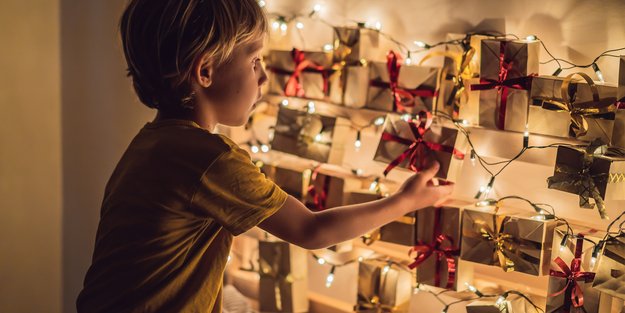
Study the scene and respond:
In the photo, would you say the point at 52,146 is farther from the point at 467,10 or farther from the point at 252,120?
the point at 467,10

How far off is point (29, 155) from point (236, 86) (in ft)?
3.17

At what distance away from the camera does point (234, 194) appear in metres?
1.13

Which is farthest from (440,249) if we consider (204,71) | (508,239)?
(204,71)

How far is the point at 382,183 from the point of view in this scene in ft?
5.13

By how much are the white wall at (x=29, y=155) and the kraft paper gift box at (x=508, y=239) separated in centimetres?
122

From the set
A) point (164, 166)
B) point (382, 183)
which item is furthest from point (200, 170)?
point (382, 183)

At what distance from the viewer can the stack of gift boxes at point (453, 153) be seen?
Result: 119 cm

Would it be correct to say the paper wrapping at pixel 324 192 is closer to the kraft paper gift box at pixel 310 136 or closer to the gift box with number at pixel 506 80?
the kraft paper gift box at pixel 310 136

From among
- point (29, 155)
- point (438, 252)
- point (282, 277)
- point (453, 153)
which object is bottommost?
point (282, 277)

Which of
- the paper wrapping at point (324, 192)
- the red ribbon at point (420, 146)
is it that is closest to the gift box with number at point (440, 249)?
the red ribbon at point (420, 146)

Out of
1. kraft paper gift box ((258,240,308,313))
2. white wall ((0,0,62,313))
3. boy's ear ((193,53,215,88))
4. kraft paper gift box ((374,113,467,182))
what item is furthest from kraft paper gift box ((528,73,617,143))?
white wall ((0,0,62,313))

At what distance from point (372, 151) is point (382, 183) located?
0.41 feet

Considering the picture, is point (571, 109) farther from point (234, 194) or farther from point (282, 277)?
point (282, 277)

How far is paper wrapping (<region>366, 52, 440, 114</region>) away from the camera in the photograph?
1.42 m
